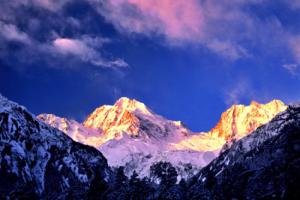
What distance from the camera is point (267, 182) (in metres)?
116

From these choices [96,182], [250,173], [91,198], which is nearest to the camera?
[91,198]

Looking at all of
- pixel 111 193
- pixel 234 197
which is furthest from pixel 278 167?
pixel 111 193

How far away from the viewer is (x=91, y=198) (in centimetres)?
12562

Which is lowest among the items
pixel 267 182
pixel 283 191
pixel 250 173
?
pixel 283 191

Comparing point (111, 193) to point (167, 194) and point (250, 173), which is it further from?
point (250, 173)

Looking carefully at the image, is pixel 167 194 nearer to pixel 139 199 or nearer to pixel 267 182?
pixel 139 199

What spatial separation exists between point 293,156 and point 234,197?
630 inches

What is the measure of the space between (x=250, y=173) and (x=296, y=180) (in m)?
62.6

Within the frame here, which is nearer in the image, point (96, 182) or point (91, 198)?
point (91, 198)

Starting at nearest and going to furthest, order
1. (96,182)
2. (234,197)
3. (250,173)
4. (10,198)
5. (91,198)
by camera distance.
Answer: (10,198)
(234,197)
(91,198)
(96,182)
(250,173)

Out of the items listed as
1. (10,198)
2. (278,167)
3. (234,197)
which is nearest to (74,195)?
(10,198)

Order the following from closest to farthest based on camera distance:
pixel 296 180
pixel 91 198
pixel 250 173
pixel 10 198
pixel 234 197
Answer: pixel 296 180 → pixel 10 198 → pixel 234 197 → pixel 91 198 → pixel 250 173

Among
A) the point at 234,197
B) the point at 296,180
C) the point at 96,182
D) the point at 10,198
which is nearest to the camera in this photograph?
the point at 296,180

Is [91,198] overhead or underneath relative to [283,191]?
overhead
